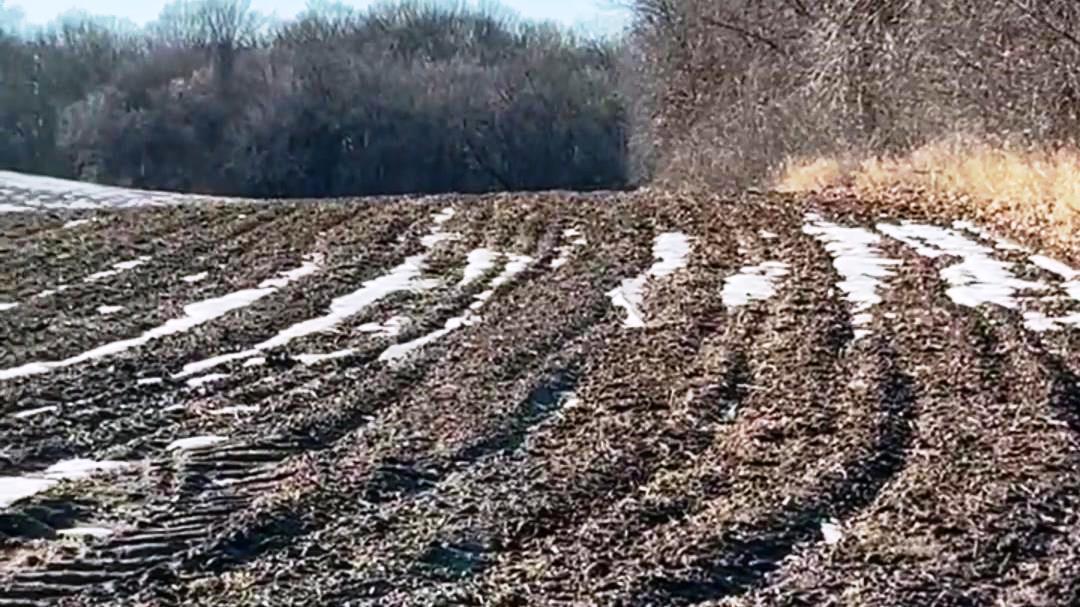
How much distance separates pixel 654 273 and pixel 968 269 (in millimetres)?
1886

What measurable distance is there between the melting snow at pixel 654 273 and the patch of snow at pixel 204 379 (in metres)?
2.14

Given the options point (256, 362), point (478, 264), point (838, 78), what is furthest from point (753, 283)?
point (838, 78)

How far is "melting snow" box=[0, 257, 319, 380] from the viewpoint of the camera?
719cm

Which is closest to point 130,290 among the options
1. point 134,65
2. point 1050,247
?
point 1050,247

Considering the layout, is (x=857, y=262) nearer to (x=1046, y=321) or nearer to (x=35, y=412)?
(x=1046, y=321)

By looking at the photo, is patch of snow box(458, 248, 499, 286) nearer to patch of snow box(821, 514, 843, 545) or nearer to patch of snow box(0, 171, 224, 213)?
patch of snow box(821, 514, 843, 545)

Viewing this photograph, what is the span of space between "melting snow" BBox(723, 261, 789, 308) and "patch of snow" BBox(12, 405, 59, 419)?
12.2 feet

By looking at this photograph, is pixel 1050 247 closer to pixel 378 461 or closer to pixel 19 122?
pixel 378 461

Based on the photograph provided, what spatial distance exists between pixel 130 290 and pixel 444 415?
4.49m

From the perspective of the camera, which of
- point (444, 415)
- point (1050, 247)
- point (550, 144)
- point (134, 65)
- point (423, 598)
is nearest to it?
point (423, 598)

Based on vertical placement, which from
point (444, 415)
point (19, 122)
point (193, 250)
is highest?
point (444, 415)

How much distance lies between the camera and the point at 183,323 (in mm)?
8562

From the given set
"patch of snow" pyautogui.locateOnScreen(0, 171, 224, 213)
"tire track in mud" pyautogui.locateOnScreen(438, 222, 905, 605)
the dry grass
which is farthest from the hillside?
"patch of snow" pyautogui.locateOnScreen(0, 171, 224, 213)

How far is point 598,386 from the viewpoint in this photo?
21.6 ft
